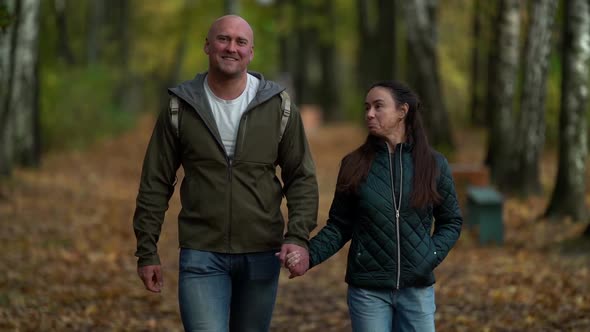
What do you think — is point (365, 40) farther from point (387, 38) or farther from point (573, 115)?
point (573, 115)

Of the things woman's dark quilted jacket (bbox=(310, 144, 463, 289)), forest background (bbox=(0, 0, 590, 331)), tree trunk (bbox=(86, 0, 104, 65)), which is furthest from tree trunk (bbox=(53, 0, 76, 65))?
woman's dark quilted jacket (bbox=(310, 144, 463, 289))

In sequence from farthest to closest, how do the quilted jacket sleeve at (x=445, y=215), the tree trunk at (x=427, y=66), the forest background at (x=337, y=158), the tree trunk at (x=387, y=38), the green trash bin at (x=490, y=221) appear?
1. the tree trunk at (x=387, y=38)
2. the tree trunk at (x=427, y=66)
3. the green trash bin at (x=490, y=221)
4. the forest background at (x=337, y=158)
5. the quilted jacket sleeve at (x=445, y=215)

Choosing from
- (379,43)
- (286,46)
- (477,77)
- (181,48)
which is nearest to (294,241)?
(379,43)

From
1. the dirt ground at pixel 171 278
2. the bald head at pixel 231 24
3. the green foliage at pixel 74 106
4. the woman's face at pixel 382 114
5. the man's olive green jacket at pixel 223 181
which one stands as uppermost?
the bald head at pixel 231 24

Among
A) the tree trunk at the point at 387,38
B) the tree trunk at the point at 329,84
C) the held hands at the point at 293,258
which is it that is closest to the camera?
the held hands at the point at 293,258

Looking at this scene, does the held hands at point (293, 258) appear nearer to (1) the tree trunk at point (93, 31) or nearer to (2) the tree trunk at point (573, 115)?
(2) the tree trunk at point (573, 115)

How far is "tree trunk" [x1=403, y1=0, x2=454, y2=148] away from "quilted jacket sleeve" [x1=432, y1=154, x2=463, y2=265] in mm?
14776

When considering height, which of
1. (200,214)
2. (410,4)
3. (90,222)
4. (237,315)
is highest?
(410,4)

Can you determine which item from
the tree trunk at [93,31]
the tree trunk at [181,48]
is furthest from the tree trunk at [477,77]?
the tree trunk at [93,31]

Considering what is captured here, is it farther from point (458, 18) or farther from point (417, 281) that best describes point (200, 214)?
point (458, 18)

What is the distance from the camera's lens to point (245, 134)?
15.2 ft

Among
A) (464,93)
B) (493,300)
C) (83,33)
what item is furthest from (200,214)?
(83,33)

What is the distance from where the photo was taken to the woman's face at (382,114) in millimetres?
4723

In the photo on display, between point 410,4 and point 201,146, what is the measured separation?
15.1 meters
